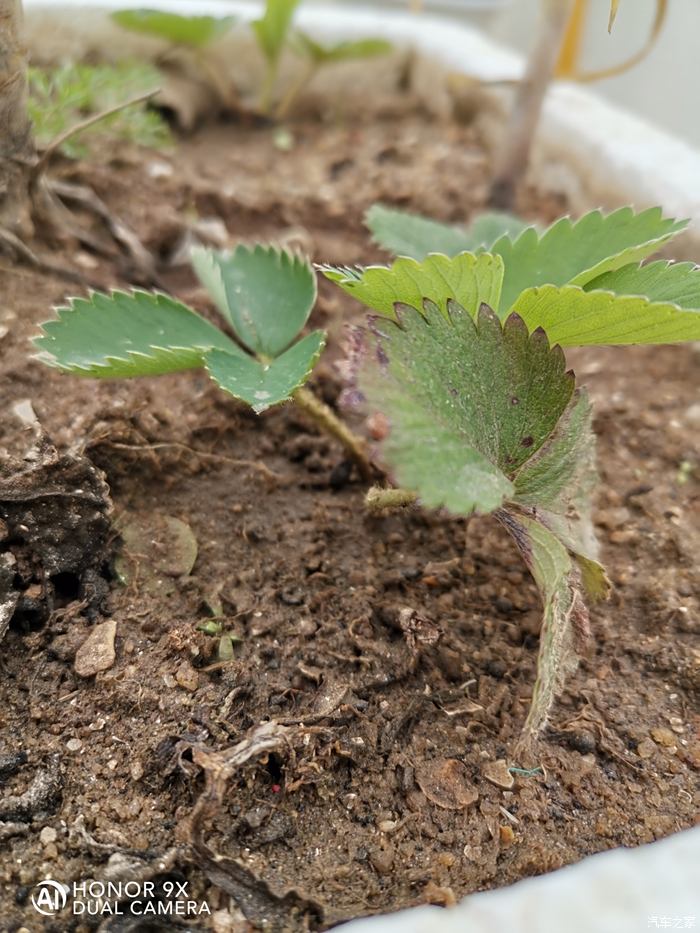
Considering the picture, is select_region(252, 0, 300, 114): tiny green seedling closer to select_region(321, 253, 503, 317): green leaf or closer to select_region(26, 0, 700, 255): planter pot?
select_region(26, 0, 700, 255): planter pot

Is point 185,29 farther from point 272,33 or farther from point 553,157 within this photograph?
point 553,157

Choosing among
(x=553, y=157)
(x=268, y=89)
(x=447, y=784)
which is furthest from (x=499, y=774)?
(x=268, y=89)

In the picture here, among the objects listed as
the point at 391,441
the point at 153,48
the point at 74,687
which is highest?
the point at 391,441

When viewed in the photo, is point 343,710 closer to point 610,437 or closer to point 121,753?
point 121,753

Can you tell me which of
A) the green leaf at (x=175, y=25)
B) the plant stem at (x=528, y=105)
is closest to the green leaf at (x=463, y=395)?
the plant stem at (x=528, y=105)

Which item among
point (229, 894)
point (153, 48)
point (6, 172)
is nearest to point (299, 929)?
point (229, 894)

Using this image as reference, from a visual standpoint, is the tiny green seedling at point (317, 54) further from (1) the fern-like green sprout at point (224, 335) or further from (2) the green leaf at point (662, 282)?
(2) the green leaf at point (662, 282)
